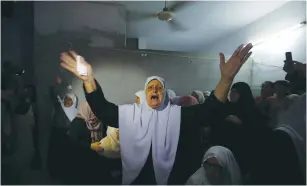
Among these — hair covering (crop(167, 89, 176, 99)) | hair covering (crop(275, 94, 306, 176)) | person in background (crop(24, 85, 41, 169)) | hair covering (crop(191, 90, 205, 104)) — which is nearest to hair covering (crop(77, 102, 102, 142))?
person in background (crop(24, 85, 41, 169))

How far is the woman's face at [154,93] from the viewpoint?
4.15ft

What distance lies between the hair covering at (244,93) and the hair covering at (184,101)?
0.54 feet

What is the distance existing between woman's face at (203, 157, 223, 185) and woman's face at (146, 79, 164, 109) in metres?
0.30

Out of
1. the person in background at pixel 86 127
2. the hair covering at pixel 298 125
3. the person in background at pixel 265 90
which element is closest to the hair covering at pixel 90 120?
the person in background at pixel 86 127

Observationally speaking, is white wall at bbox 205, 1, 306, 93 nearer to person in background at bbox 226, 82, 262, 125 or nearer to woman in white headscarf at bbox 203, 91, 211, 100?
person in background at bbox 226, 82, 262, 125

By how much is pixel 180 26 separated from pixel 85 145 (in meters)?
0.59

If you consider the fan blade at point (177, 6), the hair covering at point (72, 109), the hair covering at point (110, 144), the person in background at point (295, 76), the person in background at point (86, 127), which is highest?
the fan blade at point (177, 6)

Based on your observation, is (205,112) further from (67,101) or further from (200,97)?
(67,101)

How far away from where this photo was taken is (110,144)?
4.16 ft

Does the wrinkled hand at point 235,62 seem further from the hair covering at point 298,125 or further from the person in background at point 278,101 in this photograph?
the hair covering at point 298,125

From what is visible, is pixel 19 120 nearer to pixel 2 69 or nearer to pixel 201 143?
pixel 2 69

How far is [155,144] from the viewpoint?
4.21 ft

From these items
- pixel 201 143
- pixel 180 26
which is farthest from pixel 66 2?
pixel 201 143

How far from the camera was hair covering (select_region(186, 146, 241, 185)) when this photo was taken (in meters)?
1.30
